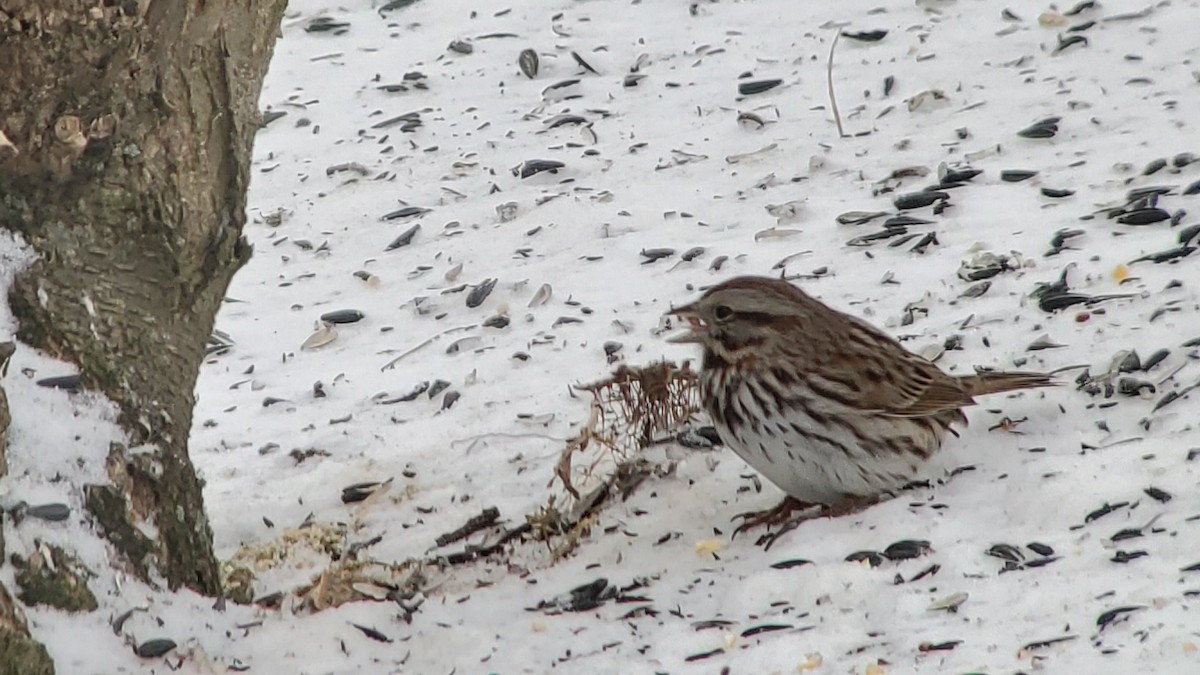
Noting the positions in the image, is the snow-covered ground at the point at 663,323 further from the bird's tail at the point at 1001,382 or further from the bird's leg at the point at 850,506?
the bird's leg at the point at 850,506

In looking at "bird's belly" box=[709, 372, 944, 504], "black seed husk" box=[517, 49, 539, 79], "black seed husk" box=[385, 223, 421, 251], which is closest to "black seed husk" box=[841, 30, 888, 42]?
"black seed husk" box=[517, 49, 539, 79]

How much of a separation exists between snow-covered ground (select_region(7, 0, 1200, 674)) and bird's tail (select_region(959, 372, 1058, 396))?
0.07m

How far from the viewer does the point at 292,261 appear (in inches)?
284

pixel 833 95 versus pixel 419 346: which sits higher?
pixel 833 95

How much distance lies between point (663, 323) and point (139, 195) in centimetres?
244

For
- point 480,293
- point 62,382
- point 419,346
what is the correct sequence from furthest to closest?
1. point 480,293
2. point 419,346
3. point 62,382

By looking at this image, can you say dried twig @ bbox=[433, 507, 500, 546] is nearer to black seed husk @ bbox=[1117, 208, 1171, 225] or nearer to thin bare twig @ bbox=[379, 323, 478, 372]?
thin bare twig @ bbox=[379, 323, 478, 372]

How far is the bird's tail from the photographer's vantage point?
488 centimetres

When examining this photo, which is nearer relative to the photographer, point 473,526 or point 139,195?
point 139,195

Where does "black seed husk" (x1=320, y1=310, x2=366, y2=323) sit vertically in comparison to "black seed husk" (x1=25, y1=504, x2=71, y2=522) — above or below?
below

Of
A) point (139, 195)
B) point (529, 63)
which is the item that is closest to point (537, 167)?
point (529, 63)

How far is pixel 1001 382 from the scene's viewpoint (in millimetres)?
4871

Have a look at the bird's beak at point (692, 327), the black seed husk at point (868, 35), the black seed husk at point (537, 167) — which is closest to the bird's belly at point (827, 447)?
the bird's beak at point (692, 327)

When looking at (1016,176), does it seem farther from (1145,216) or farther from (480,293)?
(480,293)
